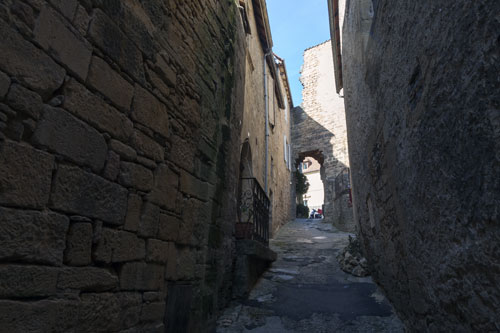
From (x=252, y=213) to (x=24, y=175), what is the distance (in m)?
3.86

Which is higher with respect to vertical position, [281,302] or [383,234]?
[383,234]

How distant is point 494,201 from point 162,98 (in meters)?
2.24

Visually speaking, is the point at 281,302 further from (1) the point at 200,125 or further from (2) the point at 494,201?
(2) the point at 494,201

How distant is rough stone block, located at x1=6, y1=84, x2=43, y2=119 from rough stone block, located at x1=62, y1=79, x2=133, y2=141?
0.15 m

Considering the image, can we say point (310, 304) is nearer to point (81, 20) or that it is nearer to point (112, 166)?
point (112, 166)

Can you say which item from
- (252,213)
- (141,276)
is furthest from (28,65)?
(252,213)

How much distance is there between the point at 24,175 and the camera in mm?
1429

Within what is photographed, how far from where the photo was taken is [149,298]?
2.26 meters

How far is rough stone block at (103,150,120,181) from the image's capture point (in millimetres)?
1923

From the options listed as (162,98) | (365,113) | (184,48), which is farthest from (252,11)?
(162,98)

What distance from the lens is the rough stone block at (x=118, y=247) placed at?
1.85m

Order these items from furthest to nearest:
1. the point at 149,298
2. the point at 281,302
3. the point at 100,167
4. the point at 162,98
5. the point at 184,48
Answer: the point at 281,302
the point at 184,48
the point at 162,98
the point at 149,298
the point at 100,167

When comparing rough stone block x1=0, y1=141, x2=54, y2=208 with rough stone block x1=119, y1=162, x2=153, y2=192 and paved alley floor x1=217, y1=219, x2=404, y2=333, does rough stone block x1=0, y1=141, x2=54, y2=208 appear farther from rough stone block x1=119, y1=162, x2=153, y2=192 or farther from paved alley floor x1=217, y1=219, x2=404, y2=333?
paved alley floor x1=217, y1=219, x2=404, y2=333

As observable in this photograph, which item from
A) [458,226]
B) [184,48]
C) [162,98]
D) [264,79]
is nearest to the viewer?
[458,226]
